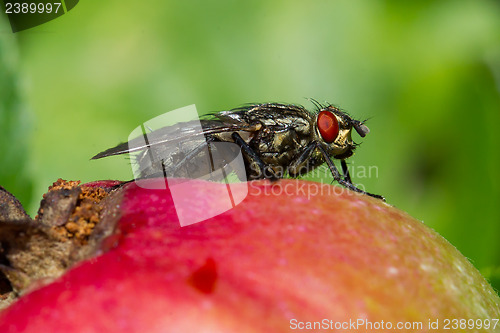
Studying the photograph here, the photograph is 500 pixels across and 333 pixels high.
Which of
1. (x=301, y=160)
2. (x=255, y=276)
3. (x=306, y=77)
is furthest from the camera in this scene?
(x=306, y=77)

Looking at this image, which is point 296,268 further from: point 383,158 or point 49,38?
point 49,38

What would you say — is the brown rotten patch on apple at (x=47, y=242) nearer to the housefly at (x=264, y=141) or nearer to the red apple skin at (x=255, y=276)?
the red apple skin at (x=255, y=276)

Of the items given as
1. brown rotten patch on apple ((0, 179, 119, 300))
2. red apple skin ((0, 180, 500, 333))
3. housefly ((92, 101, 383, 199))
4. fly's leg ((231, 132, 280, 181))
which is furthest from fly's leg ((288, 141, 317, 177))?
brown rotten patch on apple ((0, 179, 119, 300))

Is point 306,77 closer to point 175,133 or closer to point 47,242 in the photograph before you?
point 175,133

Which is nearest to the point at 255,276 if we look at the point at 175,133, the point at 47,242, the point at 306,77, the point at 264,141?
the point at 47,242

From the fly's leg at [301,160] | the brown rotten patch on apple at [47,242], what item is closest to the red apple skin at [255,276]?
the brown rotten patch on apple at [47,242]

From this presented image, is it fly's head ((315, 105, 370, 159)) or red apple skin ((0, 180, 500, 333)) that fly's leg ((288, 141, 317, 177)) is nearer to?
fly's head ((315, 105, 370, 159))
